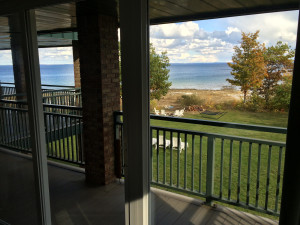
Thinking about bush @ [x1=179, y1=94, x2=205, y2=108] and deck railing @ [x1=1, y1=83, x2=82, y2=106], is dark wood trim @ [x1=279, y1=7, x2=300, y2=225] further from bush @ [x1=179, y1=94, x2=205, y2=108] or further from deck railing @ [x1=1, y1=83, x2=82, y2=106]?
deck railing @ [x1=1, y1=83, x2=82, y2=106]

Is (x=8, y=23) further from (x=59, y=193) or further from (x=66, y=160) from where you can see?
(x=66, y=160)

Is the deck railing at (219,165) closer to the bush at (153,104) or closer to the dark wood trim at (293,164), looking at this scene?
the bush at (153,104)

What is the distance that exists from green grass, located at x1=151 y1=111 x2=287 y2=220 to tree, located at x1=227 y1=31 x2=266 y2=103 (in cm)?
15

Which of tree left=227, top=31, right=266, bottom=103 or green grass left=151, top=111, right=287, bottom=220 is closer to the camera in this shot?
tree left=227, top=31, right=266, bottom=103

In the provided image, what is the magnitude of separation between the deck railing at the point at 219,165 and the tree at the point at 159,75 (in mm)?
151

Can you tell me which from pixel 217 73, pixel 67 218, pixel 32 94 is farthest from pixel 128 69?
pixel 67 218

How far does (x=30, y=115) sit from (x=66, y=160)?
268 cm

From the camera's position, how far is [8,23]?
2166 mm

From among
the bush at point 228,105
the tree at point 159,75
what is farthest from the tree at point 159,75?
the bush at point 228,105

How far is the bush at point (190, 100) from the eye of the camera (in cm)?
137

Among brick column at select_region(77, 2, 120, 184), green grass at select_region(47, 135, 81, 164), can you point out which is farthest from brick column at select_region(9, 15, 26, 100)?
green grass at select_region(47, 135, 81, 164)

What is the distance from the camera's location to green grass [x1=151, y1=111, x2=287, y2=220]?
4.15ft

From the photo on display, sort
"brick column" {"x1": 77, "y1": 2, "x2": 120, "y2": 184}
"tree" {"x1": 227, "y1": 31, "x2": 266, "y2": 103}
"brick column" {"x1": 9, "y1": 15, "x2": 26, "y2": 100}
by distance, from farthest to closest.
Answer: "brick column" {"x1": 77, "y1": 2, "x2": 120, "y2": 184}, "brick column" {"x1": 9, "y1": 15, "x2": 26, "y2": 100}, "tree" {"x1": 227, "y1": 31, "x2": 266, "y2": 103}

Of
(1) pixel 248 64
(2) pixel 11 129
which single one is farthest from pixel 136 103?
(2) pixel 11 129
